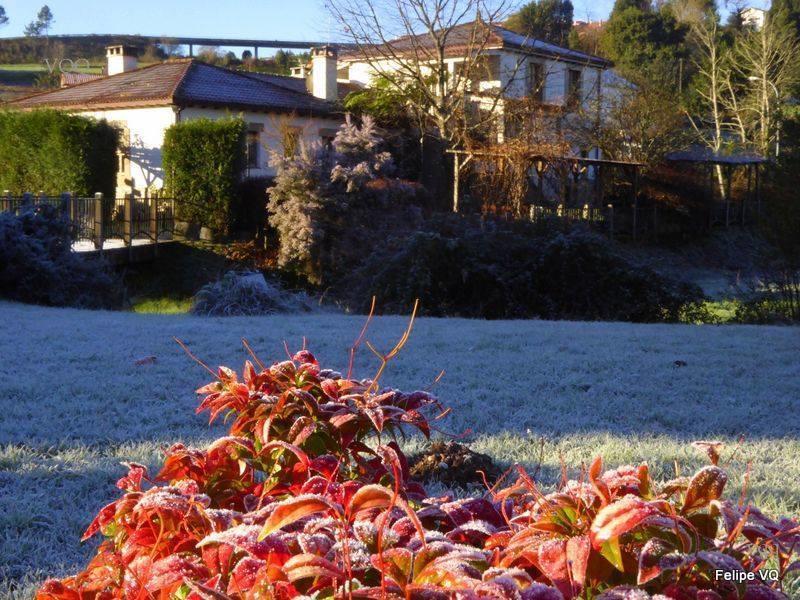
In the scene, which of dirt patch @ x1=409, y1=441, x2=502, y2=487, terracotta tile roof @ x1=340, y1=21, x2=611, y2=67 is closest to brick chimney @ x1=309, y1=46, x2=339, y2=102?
terracotta tile roof @ x1=340, y1=21, x2=611, y2=67

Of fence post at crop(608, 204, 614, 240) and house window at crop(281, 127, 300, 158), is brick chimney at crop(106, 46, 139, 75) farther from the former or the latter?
fence post at crop(608, 204, 614, 240)

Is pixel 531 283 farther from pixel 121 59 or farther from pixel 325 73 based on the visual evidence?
pixel 121 59

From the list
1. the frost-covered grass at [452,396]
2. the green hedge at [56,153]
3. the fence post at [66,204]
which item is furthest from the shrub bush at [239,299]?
the green hedge at [56,153]

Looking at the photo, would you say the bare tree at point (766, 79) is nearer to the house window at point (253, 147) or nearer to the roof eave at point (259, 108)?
the roof eave at point (259, 108)

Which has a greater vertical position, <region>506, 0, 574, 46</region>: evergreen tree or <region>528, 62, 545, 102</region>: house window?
<region>506, 0, 574, 46</region>: evergreen tree

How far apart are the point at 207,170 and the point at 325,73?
8.27 metres

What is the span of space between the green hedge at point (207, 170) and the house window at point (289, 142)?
4.78ft

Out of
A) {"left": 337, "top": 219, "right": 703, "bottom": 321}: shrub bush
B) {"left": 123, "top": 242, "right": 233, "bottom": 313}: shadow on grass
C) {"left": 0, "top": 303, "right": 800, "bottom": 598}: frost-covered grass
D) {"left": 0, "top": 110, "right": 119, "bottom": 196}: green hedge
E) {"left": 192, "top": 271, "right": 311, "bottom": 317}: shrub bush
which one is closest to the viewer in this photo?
{"left": 0, "top": 303, "right": 800, "bottom": 598}: frost-covered grass

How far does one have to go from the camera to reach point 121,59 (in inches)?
1214

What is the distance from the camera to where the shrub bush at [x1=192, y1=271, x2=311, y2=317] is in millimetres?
12102

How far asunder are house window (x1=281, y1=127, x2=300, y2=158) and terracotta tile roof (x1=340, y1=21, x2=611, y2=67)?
4085mm

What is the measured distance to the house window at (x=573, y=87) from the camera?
29.2 m

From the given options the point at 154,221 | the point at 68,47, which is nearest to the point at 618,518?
the point at 154,221

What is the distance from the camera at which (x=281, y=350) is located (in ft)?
24.2
